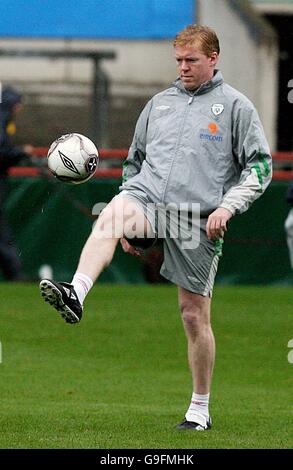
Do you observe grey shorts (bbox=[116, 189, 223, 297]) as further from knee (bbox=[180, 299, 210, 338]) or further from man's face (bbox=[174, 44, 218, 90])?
man's face (bbox=[174, 44, 218, 90])

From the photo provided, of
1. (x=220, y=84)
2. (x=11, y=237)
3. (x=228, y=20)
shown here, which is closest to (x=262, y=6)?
(x=228, y=20)

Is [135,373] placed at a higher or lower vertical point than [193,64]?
lower

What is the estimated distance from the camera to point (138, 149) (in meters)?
8.60

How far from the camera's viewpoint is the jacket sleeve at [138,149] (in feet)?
27.9

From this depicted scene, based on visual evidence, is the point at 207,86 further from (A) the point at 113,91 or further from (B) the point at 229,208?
(A) the point at 113,91

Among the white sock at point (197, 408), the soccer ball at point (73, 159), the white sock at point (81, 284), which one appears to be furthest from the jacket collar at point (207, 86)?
the white sock at point (197, 408)

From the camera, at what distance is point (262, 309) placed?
15.1 m

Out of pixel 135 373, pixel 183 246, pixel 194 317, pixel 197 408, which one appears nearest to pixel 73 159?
pixel 183 246

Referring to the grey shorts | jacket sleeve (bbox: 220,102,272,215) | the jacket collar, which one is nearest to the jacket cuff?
jacket sleeve (bbox: 220,102,272,215)

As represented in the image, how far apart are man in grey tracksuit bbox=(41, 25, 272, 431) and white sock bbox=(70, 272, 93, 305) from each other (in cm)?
32

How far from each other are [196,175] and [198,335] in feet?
3.08

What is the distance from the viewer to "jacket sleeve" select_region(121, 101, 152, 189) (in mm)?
8516
